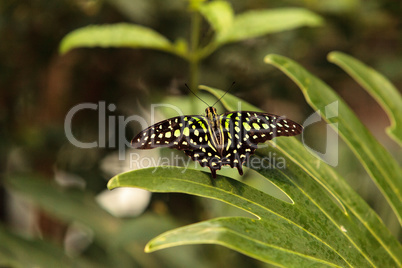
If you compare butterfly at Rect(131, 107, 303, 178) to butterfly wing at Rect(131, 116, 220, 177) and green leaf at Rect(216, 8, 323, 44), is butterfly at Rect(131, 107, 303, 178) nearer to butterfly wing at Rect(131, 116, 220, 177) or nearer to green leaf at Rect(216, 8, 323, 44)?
butterfly wing at Rect(131, 116, 220, 177)

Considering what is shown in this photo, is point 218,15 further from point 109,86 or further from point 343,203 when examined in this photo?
point 109,86

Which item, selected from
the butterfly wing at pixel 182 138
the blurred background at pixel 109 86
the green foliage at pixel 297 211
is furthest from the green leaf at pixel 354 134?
the blurred background at pixel 109 86

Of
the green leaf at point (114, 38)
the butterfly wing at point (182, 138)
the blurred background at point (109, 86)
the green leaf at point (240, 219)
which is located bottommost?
the green leaf at point (240, 219)

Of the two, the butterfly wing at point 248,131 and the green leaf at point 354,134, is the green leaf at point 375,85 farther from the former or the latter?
the butterfly wing at point 248,131

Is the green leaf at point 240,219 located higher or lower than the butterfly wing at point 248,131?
lower

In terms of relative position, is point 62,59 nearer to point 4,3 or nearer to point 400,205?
point 4,3

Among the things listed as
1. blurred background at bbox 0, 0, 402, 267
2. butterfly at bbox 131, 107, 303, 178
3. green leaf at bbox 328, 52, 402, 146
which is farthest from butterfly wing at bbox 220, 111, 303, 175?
blurred background at bbox 0, 0, 402, 267
